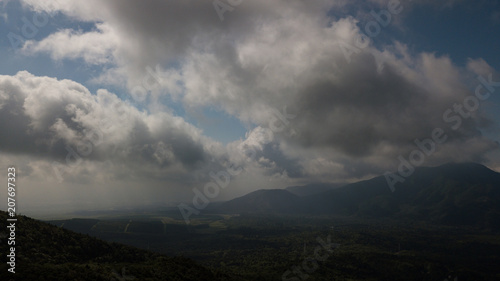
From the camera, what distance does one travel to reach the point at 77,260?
7444cm

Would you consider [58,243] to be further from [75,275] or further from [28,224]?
[75,275]

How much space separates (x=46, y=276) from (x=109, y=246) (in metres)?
44.7

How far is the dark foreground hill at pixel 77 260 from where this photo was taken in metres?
55.2

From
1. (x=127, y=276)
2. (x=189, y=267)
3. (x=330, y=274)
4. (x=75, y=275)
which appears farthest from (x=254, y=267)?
(x=75, y=275)

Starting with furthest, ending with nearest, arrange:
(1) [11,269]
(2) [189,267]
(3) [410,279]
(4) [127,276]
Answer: (3) [410,279]
(2) [189,267]
(4) [127,276]
(1) [11,269]

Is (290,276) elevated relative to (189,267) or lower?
lower

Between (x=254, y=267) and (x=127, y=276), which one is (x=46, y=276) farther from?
(x=254, y=267)

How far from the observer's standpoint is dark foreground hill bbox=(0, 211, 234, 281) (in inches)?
2174

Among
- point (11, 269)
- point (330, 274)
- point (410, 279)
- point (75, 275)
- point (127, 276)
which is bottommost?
point (410, 279)

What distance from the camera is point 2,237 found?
6762 cm

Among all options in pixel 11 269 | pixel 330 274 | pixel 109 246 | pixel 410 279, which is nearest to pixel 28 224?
pixel 109 246

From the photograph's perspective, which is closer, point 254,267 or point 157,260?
point 157,260

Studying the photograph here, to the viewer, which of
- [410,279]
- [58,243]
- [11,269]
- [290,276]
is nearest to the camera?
[11,269]

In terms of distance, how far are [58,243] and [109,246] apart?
18.4m
